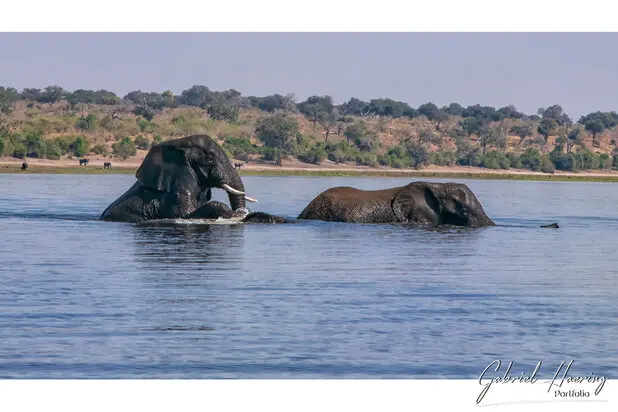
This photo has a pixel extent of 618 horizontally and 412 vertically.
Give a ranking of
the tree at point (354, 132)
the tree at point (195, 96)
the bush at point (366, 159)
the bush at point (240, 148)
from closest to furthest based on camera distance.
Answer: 1. the bush at point (240, 148)
2. the bush at point (366, 159)
3. the tree at point (354, 132)
4. the tree at point (195, 96)

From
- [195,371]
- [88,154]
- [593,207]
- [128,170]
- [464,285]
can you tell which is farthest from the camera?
[88,154]

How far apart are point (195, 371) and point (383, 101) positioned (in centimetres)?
14606

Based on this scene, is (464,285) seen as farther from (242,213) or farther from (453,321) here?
(242,213)

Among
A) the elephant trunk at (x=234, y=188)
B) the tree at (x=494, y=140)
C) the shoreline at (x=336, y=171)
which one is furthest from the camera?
the tree at (x=494, y=140)

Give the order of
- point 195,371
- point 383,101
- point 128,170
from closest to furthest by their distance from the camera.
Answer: point 195,371 → point 128,170 → point 383,101

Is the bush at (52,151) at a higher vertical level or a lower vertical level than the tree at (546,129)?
lower

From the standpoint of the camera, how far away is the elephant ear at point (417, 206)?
1022 inches

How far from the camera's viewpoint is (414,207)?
26.0 m

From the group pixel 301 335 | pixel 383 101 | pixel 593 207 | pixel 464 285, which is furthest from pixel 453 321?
pixel 383 101

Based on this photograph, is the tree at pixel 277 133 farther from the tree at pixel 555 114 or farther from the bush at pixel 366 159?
the tree at pixel 555 114

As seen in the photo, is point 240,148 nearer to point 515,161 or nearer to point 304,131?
point 515,161

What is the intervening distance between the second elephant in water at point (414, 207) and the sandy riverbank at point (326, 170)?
4406cm

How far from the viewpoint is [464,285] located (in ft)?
55.3

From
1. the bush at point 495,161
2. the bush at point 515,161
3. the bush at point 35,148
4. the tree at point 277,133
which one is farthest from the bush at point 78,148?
the bush at point 515,161
